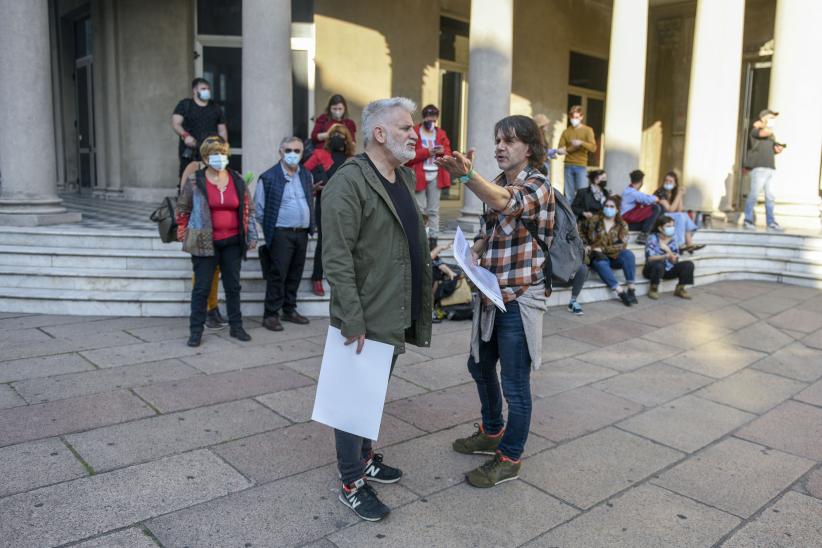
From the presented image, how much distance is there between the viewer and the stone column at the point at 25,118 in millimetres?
8672

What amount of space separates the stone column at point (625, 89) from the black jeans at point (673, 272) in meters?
1.98

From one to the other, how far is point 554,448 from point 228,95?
425 inches

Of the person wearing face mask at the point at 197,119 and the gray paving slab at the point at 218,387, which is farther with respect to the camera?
the person wearing face mask at the point at 197,119

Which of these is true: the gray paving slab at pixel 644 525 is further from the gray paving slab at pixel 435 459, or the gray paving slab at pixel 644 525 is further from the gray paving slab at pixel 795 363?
the gray paving slab at pixel 795 363

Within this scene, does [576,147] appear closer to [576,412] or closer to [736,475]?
[576,412]

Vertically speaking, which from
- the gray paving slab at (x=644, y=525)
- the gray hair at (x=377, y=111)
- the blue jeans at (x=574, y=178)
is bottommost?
the gray paving slab at (x=644, y=525)

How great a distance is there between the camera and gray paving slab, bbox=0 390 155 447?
427cm

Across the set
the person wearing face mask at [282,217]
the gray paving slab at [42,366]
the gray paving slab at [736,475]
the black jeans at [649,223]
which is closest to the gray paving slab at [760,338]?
the black jeans at [649,223]

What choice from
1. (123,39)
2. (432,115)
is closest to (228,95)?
(123,39)

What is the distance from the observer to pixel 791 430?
15.8 feet

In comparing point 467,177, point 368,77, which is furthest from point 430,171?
point 467,177

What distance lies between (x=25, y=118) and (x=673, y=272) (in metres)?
8.80

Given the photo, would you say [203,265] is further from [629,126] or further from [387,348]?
[629,126]

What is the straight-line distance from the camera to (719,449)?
441 cm
